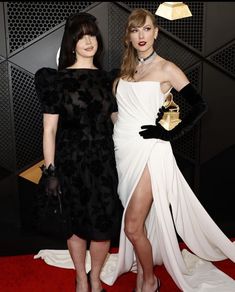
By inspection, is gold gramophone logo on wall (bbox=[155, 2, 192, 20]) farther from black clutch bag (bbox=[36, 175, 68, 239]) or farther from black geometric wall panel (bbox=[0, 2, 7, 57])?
black clutch bag (bbox=[36, 175, 68, 239])

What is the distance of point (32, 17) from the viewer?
302 cm

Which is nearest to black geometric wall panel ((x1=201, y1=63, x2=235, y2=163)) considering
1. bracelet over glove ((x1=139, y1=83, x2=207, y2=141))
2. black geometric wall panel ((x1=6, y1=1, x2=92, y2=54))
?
bracelet over glove ((x1=139, y1=83, x2=207, y2=141))

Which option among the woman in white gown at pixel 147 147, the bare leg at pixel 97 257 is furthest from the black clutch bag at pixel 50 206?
the woman in white gown at pixel 147 147

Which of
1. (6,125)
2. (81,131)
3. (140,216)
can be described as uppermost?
(81,131)

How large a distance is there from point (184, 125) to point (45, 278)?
1.51 m

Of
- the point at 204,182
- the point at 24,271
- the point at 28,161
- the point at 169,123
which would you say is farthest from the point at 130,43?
the point at 24,271

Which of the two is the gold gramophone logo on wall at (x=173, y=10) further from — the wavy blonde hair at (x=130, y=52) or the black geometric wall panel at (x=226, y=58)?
the wavy blonde hair at (x=130, y=52)

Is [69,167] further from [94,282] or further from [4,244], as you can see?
[4,244]

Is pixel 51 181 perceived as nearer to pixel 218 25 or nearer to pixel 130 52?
pixel 130 52

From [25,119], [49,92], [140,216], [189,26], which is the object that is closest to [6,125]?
[25,119]

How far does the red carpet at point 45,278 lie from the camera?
9.01 feet

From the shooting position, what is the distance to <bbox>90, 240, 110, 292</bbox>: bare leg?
2502 mm

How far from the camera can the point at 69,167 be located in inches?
92.7

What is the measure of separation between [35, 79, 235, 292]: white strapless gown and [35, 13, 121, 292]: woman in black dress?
9 centimetres
